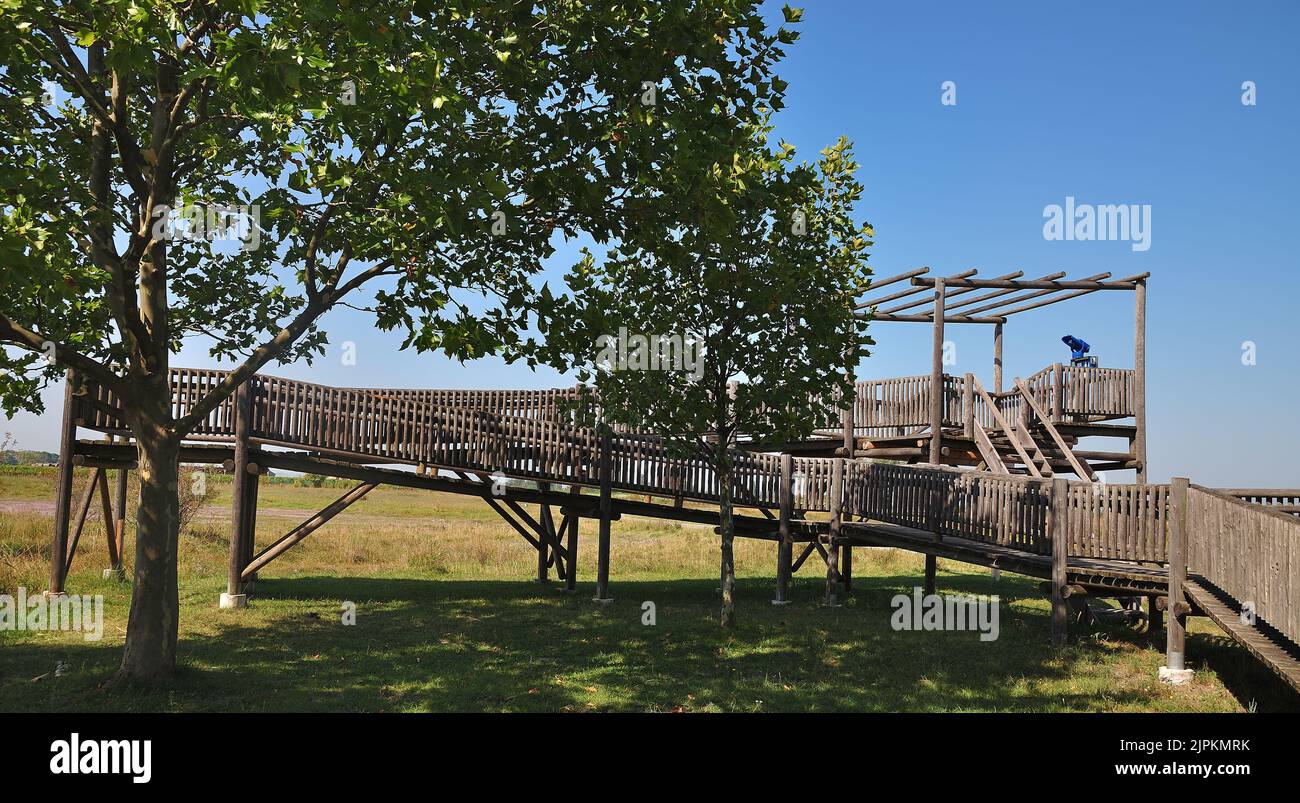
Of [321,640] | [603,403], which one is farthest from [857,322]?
[321,640]

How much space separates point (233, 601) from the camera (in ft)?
55.5

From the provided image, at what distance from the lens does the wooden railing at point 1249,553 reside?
28.2ft

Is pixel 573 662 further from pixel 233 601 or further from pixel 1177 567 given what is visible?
pixel 1177 567

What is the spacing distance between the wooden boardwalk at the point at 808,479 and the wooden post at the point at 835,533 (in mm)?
44

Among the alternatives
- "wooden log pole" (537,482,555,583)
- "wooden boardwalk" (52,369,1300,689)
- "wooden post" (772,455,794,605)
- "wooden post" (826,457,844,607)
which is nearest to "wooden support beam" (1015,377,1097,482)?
"wooden boardwalk" (52,369,1300,689)

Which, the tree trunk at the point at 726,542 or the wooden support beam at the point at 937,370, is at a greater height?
the wooden support beam at the point at 937,370

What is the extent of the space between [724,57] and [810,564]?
2185 cm

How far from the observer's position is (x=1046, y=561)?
14.7m

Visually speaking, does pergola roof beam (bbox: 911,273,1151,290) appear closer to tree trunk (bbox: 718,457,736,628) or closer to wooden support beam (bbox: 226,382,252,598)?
tree trunk (bbox: 718,457,736,628)

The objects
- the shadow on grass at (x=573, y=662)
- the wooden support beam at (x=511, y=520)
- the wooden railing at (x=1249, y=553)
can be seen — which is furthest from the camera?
the wooden support beam at (x=511, y=520)

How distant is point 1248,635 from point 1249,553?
3.00ft

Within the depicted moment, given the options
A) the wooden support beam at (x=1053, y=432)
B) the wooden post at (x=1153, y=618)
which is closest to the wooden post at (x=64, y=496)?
the wooden post at (x=1153, y=618)

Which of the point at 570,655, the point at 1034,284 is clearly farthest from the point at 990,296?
the point at 570,655

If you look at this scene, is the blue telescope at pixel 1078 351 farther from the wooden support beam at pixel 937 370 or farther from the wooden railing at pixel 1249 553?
the wooden railing at pixel 1249 553
